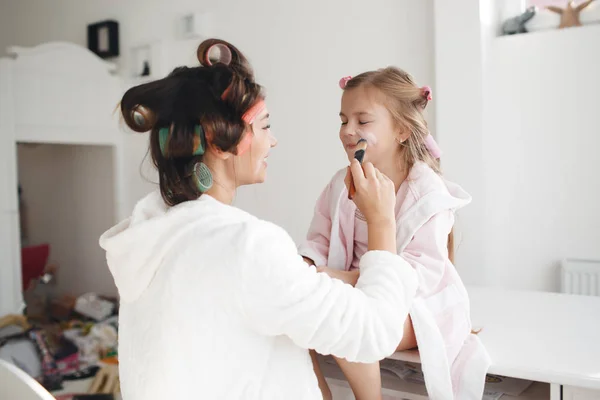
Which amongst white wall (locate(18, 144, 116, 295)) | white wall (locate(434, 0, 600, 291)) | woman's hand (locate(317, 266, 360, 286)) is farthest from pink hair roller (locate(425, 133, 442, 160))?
white wall (locate(18, 144, 116, 295))

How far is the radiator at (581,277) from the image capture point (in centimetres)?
183

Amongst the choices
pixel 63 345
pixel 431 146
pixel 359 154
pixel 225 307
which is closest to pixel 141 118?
pixel 225 307

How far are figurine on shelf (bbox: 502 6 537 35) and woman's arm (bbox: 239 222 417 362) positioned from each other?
1.45 metres

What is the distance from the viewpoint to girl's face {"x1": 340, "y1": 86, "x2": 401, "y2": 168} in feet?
4.08

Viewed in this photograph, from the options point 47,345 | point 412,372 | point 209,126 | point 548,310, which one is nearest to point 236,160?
point 209,126

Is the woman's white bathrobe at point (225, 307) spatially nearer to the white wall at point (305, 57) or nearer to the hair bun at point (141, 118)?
the hair bun at point (141, 118)

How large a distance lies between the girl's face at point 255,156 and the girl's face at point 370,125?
0.34 meters

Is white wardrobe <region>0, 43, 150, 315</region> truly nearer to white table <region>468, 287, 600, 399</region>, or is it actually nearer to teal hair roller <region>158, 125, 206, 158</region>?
teal hair roller <region>158, 125, 206, 158</region>

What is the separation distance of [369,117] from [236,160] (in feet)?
1.39

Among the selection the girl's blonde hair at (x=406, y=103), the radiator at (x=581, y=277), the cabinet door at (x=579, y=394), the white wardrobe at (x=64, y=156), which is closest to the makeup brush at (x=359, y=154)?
the girl's blonde hair at (x=406, y=103)

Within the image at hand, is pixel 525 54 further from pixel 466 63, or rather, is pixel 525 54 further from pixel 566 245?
pixel 566 245

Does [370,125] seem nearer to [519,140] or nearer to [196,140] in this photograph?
[196,140]

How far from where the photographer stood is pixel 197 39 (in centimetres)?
272

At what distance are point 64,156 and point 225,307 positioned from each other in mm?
2926
